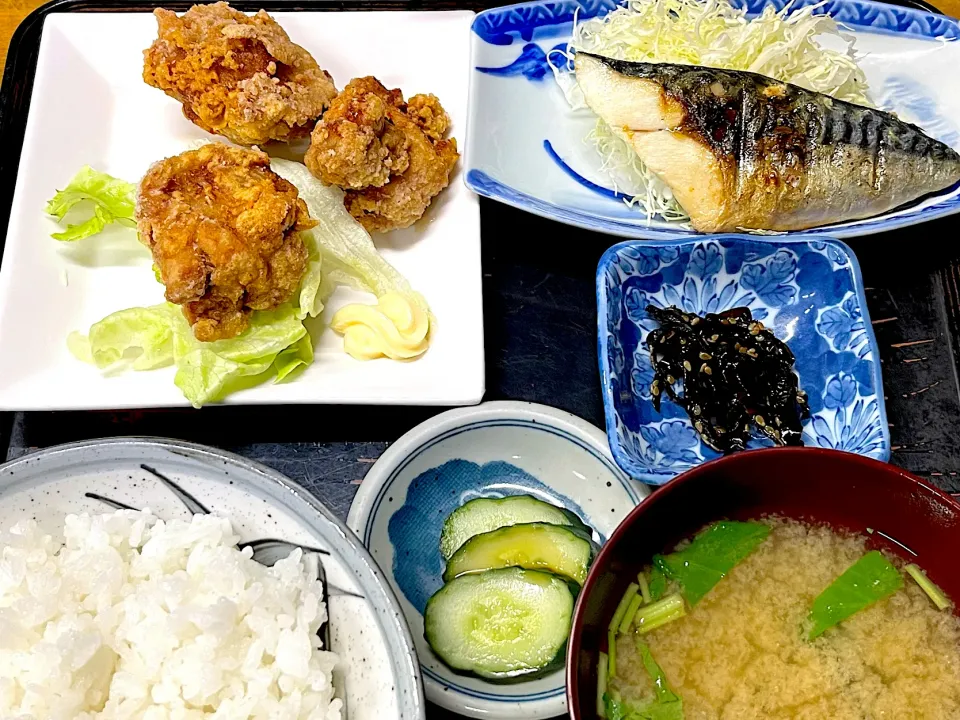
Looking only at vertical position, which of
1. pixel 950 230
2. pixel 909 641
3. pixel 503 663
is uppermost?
pixel 950 230

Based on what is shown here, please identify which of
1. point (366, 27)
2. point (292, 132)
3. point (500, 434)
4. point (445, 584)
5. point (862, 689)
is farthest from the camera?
point (366, 27)

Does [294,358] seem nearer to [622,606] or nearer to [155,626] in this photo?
[155,626]

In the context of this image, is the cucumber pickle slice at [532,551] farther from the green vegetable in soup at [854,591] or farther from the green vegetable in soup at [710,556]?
the green vegetable in soup at [854,591]

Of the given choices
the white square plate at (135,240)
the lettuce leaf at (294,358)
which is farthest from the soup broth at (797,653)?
the lettuce leaf at (294,358)

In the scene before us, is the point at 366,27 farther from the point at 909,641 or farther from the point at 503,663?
the point at 909,641

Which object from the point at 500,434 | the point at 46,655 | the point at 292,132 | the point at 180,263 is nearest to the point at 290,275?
the point at 180,263

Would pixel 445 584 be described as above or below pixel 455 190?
below

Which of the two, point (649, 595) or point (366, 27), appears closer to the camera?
point (649, 595)
